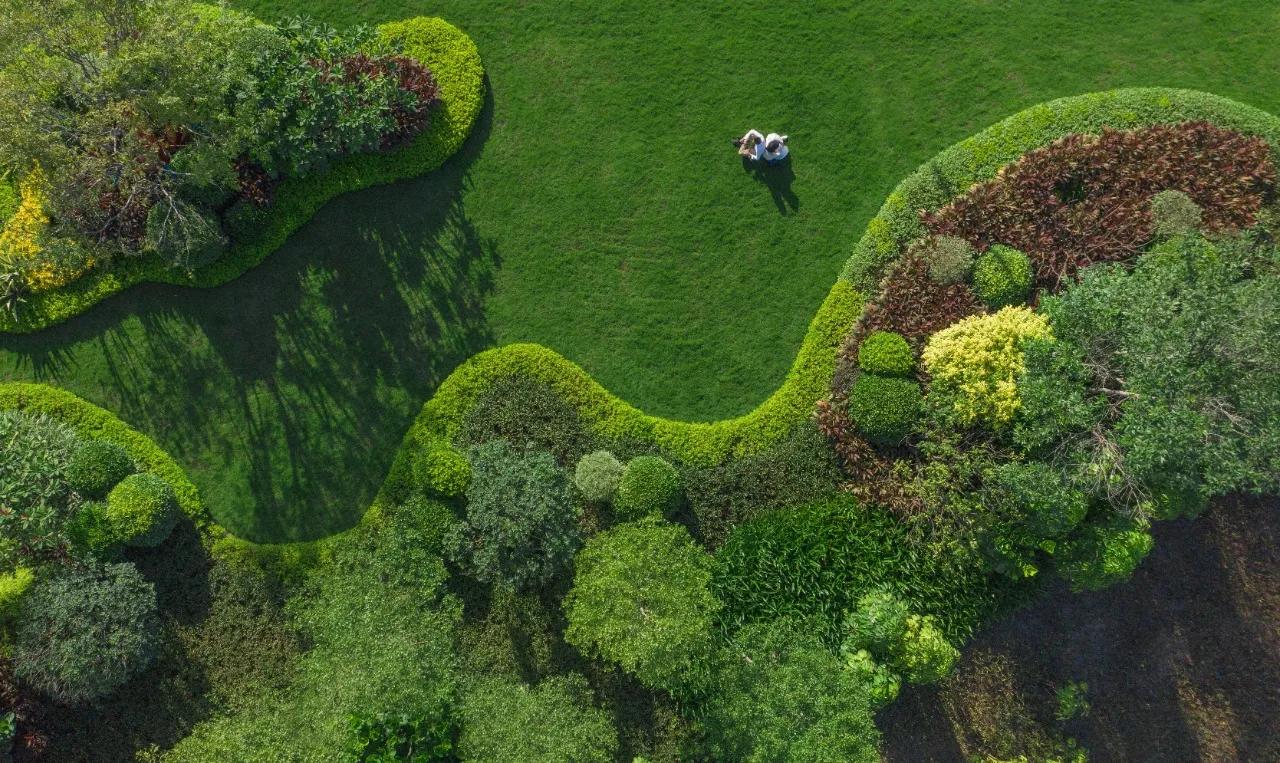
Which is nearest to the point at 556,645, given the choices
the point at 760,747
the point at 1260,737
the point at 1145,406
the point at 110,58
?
the point at 760,747

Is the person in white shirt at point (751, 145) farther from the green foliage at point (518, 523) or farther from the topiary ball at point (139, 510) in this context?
the topiary ball at point (139, 510)

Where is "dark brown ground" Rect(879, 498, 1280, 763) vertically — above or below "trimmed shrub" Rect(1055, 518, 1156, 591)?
below

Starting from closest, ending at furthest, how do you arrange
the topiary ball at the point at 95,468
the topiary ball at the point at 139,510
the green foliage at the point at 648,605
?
the green foliage at the point at 648,605 → the topiary ball at the point at 139,510 → the topiary ball at the point at 95,468

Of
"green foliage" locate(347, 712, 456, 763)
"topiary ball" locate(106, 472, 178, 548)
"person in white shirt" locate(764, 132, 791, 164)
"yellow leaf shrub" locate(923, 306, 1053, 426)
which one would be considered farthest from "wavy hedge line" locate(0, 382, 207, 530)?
"yellow leaf shrub" locate(923, 306, 1053, 426)

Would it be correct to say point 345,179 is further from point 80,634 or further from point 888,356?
point 888,356

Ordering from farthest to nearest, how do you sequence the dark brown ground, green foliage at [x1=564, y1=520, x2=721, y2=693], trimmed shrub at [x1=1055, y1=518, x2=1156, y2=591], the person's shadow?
the person's shadow
the dark brown ground
trimmed shrub at [x1=1055, y1=518, x2=1156, y2=591]
green foliage at [x1=564, y1=520, x2=721, y2=693]

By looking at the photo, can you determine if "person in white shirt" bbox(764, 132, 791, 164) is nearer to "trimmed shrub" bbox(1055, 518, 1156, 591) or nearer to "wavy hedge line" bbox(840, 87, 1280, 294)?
"wavy hedge line" bbox(840, 87, 1280, 294)

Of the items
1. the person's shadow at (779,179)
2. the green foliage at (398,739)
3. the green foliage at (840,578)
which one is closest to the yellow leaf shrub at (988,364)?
the green foliage at (840,578)
